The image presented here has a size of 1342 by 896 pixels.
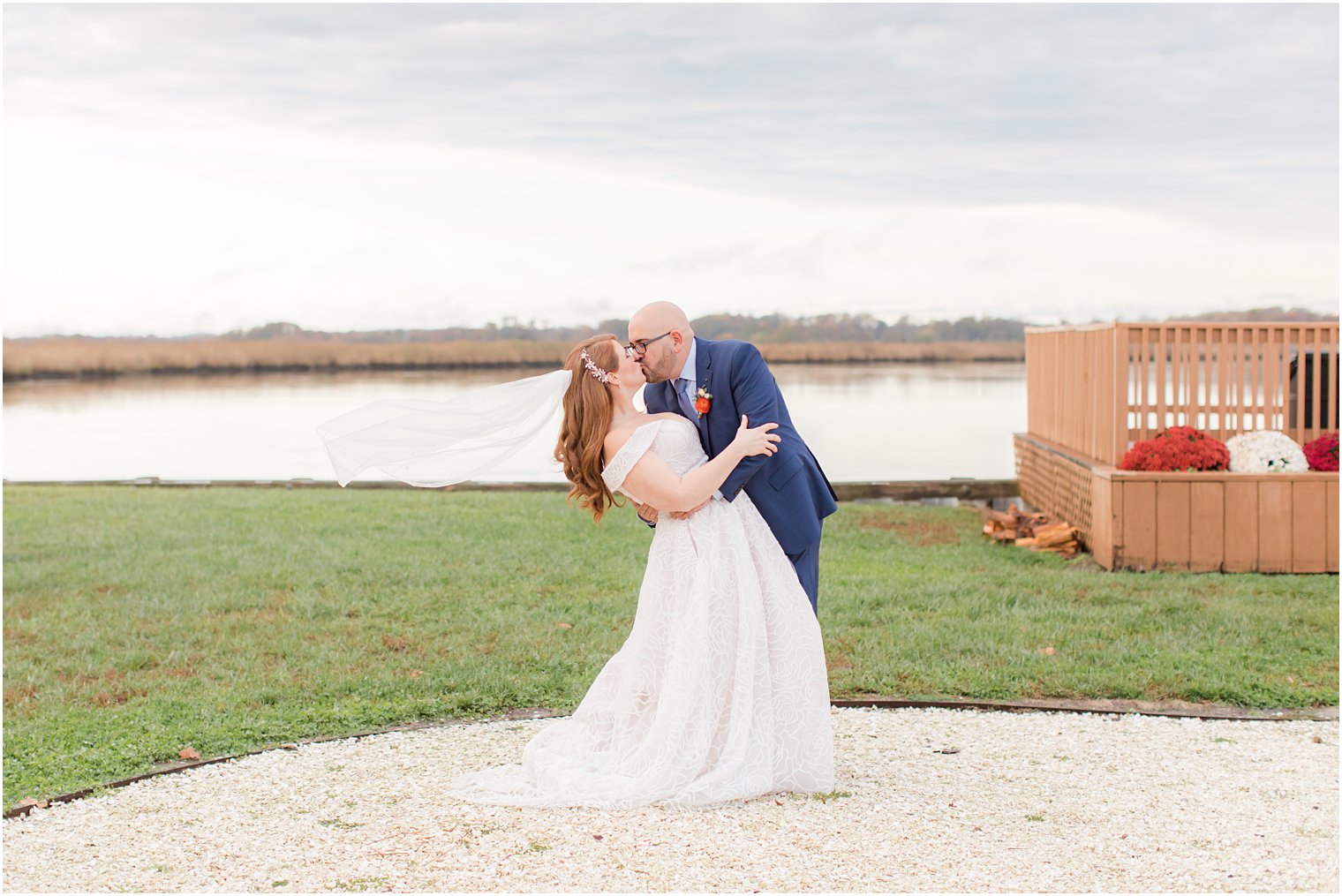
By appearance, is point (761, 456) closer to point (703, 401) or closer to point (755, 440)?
point (755, 440)

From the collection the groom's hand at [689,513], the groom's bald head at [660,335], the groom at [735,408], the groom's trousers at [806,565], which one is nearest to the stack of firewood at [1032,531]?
the groom's trousers at [806,565]

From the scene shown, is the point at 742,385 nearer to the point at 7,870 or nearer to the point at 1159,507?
the point at 7,870

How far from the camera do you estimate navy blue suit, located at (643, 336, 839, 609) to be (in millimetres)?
4492

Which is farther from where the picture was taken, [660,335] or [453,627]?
[453,627]

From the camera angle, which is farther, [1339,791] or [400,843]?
[1339,791]

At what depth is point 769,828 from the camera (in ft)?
13.9

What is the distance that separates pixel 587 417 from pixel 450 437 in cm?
62

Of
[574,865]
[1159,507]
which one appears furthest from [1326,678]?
[574,865]

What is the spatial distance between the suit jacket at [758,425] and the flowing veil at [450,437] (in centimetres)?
49

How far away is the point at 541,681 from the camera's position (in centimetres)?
638

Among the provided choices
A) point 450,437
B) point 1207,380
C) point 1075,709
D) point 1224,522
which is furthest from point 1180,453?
point 450,437

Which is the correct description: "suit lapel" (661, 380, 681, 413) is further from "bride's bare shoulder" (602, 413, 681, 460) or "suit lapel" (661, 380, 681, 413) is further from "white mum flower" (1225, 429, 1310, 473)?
"white mum flower" (1225, 429, 1310, 473)

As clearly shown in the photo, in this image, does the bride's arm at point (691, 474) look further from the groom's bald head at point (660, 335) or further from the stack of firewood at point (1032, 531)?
the stack of firewood at point (1032, 531)

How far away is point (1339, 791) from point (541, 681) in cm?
358
